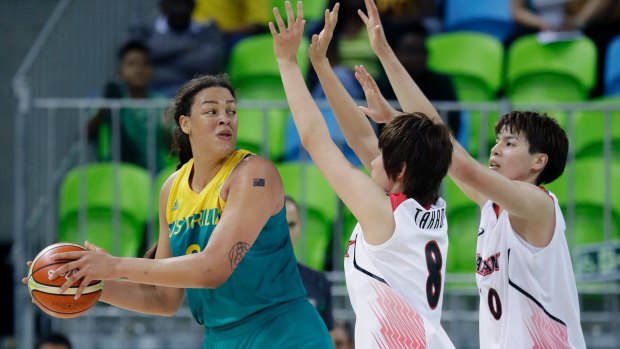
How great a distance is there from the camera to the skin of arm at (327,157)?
13.6 feet

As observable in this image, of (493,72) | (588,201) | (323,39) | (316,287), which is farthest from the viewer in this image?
(493,72)

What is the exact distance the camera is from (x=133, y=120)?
26.8 ft

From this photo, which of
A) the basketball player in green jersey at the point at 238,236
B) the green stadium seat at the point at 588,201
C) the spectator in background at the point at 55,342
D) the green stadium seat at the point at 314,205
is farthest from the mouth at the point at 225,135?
the green stadium seat at the point at 588,201

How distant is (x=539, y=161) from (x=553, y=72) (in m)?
4.68

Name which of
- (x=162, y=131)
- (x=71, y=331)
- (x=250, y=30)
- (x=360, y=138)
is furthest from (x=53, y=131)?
(x=360, y=138)

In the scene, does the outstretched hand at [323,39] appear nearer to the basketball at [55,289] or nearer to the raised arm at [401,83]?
the raised arm at [401,83]

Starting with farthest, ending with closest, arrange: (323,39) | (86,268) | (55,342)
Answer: (55,342)
(323,39)
(86,268)

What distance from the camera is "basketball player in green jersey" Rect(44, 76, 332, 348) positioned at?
4574mm

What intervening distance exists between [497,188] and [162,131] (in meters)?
4.34

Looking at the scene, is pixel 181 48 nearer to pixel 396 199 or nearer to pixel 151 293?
pixel 151 293

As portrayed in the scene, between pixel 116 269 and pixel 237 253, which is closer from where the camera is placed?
pixel 116 269

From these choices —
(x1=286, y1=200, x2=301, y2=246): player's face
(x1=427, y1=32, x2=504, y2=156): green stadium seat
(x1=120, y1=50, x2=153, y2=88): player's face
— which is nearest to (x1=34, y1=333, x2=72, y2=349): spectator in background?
(x1=286, y1=200, x2=301, y2=246): player's face

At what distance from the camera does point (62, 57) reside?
31.4ft

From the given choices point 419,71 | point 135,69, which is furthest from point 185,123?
point 135,69
